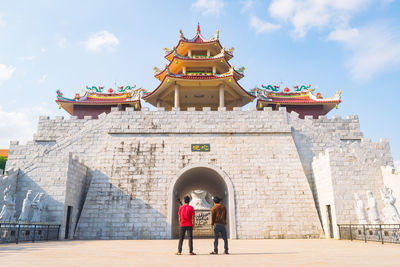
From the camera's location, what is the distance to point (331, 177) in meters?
13.5

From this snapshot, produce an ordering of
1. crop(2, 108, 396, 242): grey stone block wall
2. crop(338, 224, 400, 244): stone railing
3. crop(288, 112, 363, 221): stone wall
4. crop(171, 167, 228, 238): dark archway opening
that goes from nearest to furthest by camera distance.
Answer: crop(338, 224, 400, 244): stone railing
crop(2, 108, 396, 242): grey stone block wall
crop(171, 167, 228, 238): dark archway opening
crop(288, 112, 363, 221): stone wall

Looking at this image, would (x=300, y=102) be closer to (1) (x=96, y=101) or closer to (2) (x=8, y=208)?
(1) (x=96, y=101)

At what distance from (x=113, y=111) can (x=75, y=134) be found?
263cm

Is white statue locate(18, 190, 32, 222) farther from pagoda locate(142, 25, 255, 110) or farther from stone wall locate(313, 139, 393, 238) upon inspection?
Answer: stone wall locate(313, 139, 393, 238)

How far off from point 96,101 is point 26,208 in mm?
15110

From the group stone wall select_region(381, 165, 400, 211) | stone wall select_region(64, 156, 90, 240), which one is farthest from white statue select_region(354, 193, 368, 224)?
stone wall select_region(64, 156, 90, 240)

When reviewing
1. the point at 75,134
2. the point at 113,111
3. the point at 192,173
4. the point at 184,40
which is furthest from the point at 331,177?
the point at 184,40

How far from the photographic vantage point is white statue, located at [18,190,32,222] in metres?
11.9

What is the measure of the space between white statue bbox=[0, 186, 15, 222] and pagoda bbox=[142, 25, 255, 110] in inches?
525

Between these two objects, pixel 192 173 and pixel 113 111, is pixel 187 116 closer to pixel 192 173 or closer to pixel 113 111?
pixel 192 173

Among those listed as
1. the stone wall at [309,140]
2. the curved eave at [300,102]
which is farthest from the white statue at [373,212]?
the curved eave at [300,102]

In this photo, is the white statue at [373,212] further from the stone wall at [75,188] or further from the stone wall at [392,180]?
the stone wall at [75,188]

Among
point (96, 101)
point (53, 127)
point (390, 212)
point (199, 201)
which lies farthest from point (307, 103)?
point (53, 127)

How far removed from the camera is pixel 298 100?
86.1 ft
